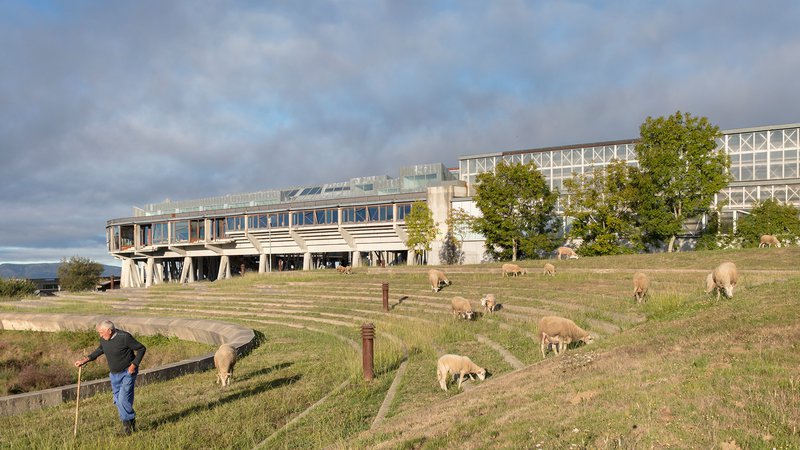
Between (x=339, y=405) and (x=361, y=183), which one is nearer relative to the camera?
(x=339, y=405)

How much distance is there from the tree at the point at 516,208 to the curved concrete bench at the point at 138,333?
26.0 m

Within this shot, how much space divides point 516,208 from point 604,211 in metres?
7.55

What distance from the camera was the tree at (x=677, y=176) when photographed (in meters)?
35.8

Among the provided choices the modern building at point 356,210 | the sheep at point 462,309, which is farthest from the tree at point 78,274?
the sheep at point 462,309

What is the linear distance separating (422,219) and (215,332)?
102ft

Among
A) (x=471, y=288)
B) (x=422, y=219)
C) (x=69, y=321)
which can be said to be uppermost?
(x=422, y=219)

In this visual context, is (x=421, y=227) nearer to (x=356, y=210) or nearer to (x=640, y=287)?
(x=356, y=210)

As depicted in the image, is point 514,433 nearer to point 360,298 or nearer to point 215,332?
point 215,332

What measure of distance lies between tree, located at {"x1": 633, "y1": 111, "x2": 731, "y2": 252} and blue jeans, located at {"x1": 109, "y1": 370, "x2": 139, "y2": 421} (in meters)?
36.6

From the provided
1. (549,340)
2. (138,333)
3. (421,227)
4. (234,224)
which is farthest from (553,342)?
(234,224)

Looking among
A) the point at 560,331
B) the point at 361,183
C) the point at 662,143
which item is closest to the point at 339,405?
the point at 560,331

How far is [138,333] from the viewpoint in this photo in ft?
80.7

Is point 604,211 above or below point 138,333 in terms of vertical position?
above

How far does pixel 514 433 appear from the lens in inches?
228
